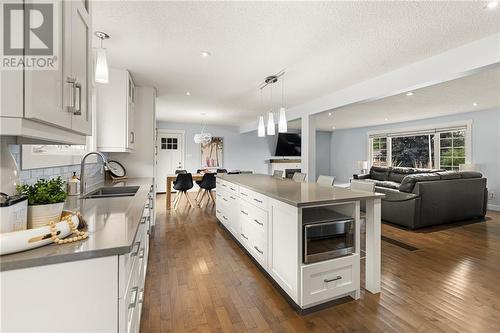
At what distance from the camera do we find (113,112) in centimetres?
307

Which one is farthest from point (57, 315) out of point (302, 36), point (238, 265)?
point (302, 36)

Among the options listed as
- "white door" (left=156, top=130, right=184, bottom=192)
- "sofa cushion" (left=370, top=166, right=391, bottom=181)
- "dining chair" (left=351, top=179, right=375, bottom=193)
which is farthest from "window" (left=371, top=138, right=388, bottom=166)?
"white door" (left=156, top=130, right=184, bottom=192)

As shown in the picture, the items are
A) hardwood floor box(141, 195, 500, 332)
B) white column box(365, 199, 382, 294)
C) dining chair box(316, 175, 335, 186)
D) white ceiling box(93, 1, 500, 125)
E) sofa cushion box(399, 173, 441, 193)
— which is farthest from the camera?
sofa cushion box(399, 173, 441, 193)

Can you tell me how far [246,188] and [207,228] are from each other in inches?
61.3

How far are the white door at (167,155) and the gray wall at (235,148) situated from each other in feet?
0.73

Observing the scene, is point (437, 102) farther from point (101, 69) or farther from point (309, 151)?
point (101, 69)

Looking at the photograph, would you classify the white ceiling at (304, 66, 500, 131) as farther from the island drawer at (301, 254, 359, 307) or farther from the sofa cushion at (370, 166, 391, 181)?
the island drawer at (301, 254, 359, 307)

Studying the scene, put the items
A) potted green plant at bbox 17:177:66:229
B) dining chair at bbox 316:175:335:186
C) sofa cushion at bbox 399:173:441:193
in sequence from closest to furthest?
1. potted green plant at bbox 17:177:66:229
2. dining chair at bbox 316:175:335:186
3. sofa cushion at bbox 399:173:441:193

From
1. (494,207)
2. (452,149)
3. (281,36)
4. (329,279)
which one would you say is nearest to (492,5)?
(281,36)

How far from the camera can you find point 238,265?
258 cm

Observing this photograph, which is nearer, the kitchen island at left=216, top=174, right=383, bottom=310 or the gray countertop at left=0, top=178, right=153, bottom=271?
the gray countertop at left=0, top=178, right=153, bottom=271

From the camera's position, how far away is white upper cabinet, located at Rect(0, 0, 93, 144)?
74 cm

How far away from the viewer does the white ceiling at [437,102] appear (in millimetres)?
3637

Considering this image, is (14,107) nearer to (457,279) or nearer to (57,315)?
(57,315)
